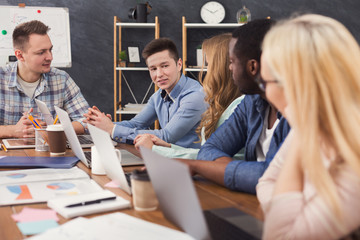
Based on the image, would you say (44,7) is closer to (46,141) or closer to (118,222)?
(46,141)

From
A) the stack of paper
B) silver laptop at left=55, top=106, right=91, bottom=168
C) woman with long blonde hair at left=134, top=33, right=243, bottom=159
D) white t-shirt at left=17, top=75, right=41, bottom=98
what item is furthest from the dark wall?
the stack of paper

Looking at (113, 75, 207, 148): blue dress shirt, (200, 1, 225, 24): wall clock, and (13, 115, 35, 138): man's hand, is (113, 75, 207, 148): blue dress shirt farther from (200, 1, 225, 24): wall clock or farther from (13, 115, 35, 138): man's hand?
(200, 1, 225, 24): wall clock

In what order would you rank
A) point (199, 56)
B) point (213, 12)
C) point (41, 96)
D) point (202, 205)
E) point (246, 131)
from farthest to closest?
point (213, 12) < point (199, 56) < point (41, 96) < point (246, 131) < point (202, 205)

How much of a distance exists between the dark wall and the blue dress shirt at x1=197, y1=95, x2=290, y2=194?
9.53 ft

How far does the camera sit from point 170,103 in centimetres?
274

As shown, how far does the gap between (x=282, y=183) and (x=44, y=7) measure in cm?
406

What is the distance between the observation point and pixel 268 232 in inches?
28.9

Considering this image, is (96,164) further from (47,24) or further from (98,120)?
(47,24)

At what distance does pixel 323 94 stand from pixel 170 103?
2081mm

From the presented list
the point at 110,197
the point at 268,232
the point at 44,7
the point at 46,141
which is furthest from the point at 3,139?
the point at 44,7

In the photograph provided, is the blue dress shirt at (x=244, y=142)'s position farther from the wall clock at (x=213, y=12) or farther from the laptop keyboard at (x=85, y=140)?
the wall clock at (x=213, y=12)

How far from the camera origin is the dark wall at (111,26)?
440cm

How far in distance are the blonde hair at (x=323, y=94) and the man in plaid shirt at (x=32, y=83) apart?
7.04 ft

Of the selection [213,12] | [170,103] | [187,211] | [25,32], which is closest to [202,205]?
[187,211]
